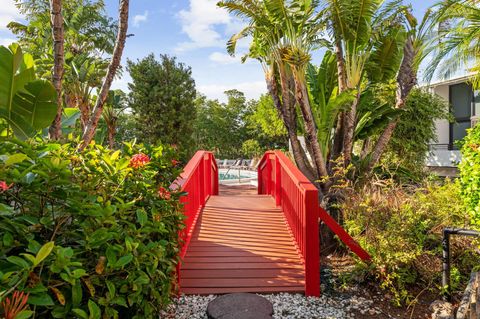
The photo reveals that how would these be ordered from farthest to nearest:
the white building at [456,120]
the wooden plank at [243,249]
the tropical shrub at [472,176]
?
the white building at [456,120]
the wooden plank at [243,249]
the tropical shrub at [472,176]

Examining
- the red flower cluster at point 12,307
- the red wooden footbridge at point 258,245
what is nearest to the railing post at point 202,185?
the red wooden footbridge at point 258,245

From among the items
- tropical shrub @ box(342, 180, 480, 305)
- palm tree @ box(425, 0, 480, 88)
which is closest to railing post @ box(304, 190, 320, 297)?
tropical shrub @ box(342, 180, 480, 305)

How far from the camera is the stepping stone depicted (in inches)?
130

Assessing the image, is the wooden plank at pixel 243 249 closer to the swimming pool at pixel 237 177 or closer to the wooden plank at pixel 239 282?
the wooden plank at pixel 239 282

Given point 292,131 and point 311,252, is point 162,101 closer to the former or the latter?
point 292,131

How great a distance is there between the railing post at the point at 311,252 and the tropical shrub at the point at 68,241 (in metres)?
2.26

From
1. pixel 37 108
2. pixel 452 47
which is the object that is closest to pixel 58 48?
pixel 37 108

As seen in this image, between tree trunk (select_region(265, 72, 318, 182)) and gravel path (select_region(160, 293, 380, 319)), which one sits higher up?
tree trunk (select_region(265, 72, 318, 182))

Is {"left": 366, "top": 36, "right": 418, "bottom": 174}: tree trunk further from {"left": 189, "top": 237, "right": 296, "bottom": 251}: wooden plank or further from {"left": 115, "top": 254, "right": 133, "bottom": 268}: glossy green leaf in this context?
{"left": 115, "top": 254, "right": 133, "bottom": 268}: glossy green leaf

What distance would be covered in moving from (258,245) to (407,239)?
6.91ft

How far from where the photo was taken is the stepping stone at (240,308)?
10.8 ft

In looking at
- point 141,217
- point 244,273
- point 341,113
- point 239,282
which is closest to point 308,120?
point 341,113

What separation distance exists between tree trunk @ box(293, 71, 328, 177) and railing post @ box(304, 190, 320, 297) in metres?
3.60

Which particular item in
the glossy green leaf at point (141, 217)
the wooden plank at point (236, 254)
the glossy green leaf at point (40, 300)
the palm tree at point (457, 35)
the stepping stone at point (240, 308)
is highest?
the palm tree at point (457, 35)
